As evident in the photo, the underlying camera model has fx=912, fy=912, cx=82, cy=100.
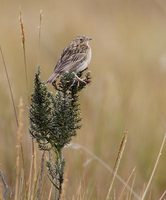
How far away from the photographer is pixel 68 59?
3.85 meters

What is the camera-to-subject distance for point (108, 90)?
6836mm

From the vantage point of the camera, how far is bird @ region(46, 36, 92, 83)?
3.62 meters

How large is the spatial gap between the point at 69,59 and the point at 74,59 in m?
0.02

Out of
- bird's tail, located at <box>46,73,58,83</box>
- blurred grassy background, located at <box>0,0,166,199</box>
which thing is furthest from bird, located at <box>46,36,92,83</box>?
blurred grassy background, located at <box>0,0,166,199</box>

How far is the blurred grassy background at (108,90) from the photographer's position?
5.89 m

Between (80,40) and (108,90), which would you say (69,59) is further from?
(108,90)

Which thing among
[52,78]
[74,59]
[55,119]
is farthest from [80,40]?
[55,119]

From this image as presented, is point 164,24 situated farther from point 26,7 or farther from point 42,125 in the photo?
point 42,125

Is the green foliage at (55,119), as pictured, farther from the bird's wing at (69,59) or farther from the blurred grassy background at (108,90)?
the bird's wing at (69,59)

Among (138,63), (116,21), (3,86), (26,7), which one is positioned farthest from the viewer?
(26,7)

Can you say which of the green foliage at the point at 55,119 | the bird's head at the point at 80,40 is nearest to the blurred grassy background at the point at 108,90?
the green foliage at the point at 55,119

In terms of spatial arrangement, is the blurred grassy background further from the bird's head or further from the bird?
the bird's head

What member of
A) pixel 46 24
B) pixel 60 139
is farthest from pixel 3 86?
pixel 46 24

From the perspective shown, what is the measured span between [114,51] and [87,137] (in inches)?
128
